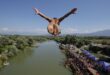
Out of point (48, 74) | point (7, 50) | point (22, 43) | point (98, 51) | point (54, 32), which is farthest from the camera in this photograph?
point (22, 43)

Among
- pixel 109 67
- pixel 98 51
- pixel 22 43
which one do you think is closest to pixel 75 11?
pixel 109 67

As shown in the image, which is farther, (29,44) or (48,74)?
(29,44)

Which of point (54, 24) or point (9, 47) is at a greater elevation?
point (54, 24)

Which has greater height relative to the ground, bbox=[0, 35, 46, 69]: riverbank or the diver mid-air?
the diver mid-air

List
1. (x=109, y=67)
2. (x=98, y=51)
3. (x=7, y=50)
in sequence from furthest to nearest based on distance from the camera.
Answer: (x=98, y=51) < (x=7, y=50) < (x=109, y=67)

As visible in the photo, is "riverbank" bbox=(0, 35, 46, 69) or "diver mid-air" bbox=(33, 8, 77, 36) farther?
"riverbank" bbox=(0, 35, 46, 69)

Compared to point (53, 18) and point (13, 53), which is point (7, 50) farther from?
point (53, 18)

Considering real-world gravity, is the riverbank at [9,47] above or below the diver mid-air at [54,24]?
below

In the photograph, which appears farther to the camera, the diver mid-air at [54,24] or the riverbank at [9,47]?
the riverbank at [9,47]

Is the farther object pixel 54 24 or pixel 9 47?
pixel 9 47

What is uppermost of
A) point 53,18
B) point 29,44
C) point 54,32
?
point 53,18

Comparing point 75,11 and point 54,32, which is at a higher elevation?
point 75,11
